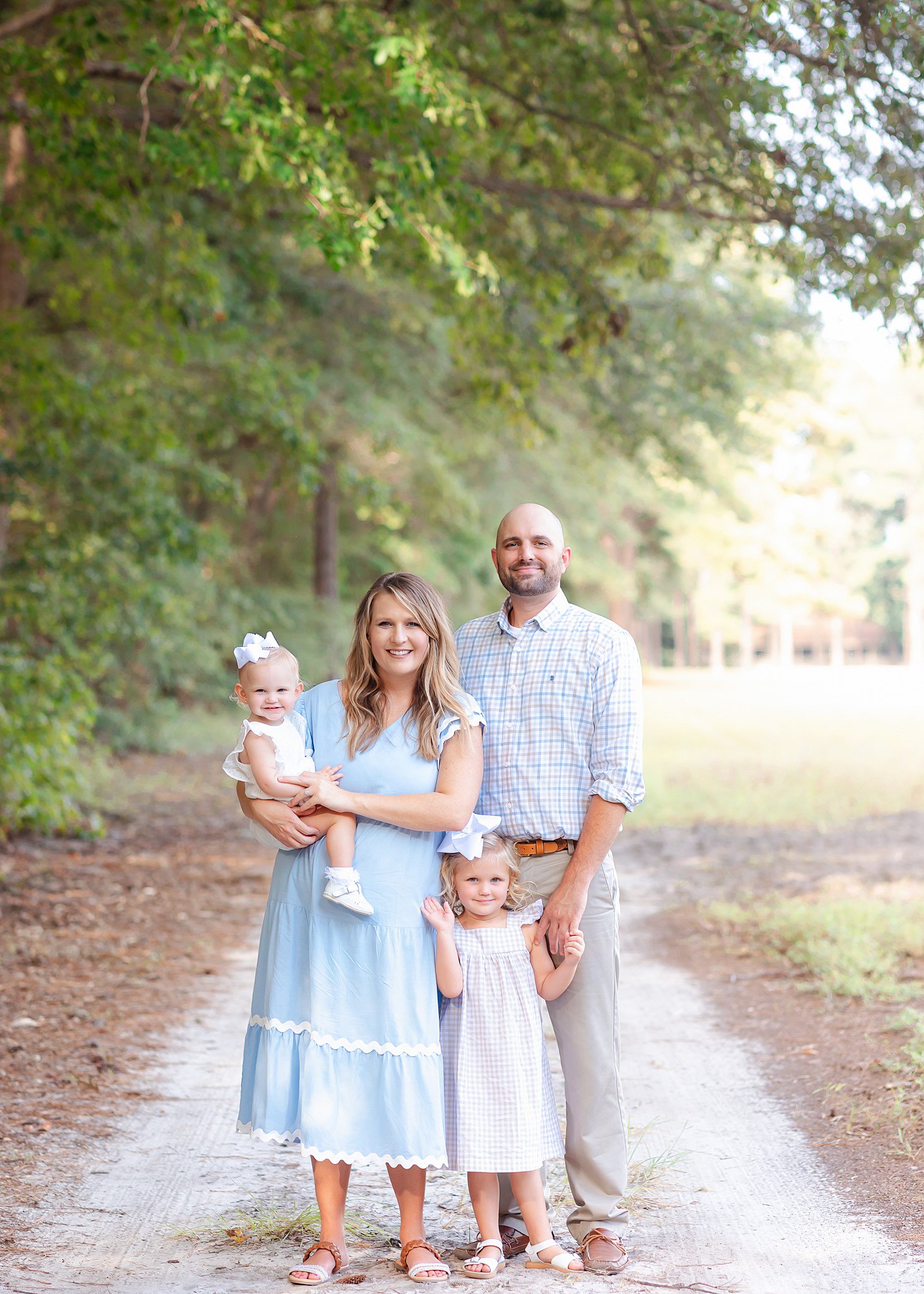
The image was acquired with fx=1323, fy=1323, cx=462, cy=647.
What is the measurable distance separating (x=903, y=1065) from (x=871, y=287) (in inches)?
194

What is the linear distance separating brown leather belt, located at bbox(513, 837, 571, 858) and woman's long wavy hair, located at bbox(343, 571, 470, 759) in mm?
419

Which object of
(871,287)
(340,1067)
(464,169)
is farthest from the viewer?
(464,169)

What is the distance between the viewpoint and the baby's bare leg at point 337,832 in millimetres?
3760

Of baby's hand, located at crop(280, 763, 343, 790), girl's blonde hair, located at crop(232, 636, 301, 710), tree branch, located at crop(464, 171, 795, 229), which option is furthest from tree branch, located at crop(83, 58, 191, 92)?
baby's hand, located at crop(280, 763, 343, 790)

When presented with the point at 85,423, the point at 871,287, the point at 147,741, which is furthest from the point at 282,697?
the point at 147,741

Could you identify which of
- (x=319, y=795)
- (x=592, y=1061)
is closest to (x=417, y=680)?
(x=319, y=795)

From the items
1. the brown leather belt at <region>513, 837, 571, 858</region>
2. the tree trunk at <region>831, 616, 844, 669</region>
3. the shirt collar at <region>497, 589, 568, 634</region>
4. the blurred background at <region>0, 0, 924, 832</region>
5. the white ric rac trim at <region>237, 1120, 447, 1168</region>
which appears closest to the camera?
the white ric rac trim at <region>237, 1120, 447, 1168</region>

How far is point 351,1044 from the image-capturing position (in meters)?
3.76

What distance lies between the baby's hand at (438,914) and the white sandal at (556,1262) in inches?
38.0

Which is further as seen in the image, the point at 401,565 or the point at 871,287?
the point at 401,565

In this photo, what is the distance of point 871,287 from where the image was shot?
27.2 feet

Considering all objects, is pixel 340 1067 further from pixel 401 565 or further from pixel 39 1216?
pixel 401 565

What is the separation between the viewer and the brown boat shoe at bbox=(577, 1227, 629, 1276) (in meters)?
3.80

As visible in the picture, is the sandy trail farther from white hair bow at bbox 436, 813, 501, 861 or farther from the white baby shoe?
white hair bow at bbox 436, 813, 501, 861
